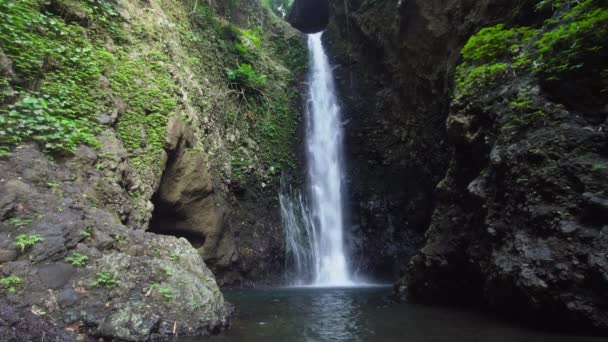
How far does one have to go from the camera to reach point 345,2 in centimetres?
1459

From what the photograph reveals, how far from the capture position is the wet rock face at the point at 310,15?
19.3 m

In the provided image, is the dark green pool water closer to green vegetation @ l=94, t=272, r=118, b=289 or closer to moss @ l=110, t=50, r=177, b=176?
green vegetation @ l=94, t=272, r=118, b=289

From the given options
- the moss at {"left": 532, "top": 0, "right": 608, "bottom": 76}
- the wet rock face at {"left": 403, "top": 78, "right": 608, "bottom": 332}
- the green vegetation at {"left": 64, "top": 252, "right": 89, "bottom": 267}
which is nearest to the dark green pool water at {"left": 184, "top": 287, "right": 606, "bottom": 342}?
the wet rock face at {"left": 403, "top": 78, "right": 608, "bottom": 332}

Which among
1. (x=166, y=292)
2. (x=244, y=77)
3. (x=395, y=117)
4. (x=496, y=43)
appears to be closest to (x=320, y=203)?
(x=395, y=117)

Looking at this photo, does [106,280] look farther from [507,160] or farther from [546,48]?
[546,48]

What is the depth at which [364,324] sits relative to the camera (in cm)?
496

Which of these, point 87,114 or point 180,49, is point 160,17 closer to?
point 180,49

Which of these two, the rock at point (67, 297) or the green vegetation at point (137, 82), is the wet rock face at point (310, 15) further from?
the rock at point (67, 297)

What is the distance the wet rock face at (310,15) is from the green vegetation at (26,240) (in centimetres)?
1810

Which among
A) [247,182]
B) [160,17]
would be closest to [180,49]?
[160,17]

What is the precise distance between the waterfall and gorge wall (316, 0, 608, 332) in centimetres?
106

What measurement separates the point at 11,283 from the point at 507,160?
624 centimetres

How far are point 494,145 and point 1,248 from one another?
6.54 meters

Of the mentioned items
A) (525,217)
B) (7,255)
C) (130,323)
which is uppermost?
(525,217)
